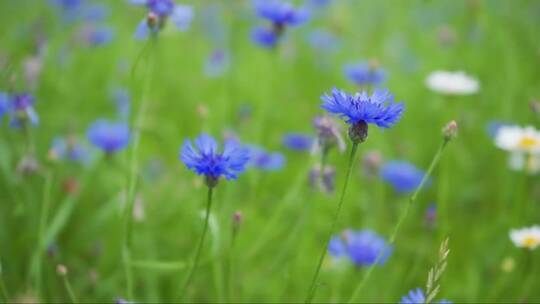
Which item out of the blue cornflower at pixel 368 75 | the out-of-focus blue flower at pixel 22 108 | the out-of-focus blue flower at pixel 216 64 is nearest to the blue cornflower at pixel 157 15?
the out-of-focus blue flower at pixel 22 108

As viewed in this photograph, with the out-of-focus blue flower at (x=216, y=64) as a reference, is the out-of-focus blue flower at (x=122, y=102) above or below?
below

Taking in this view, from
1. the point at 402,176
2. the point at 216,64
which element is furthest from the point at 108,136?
the point at 216,64

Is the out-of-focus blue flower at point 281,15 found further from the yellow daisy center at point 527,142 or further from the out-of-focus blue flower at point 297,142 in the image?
the yellow daisy center at point 527,142

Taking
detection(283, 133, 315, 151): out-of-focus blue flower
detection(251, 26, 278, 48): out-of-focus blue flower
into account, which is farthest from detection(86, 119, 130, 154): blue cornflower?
detection(283, 133, 315, 151): out-of-focus blue flower

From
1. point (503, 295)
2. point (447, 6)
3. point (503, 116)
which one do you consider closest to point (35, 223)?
point (503, 295)

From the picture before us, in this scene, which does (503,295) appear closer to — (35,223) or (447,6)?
(35,223)

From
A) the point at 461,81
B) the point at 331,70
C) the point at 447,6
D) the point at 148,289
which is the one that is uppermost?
the point at 447,6
